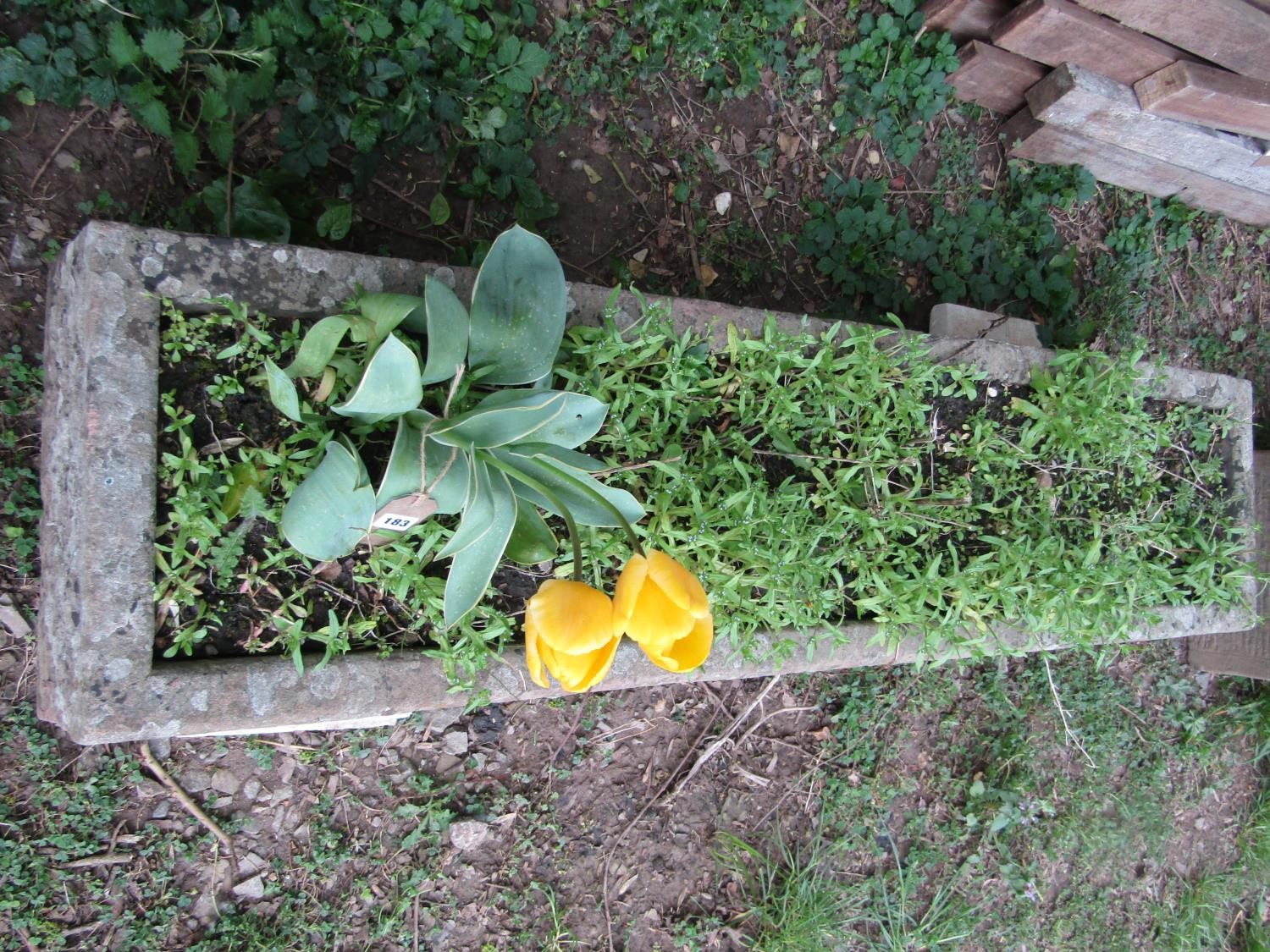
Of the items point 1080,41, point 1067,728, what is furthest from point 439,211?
point 1067,728

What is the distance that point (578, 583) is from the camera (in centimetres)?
127

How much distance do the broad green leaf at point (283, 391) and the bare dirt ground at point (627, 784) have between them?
0.79 metres

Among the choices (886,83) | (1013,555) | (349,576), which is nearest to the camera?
(349,576)

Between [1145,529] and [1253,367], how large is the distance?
1588 millimetres

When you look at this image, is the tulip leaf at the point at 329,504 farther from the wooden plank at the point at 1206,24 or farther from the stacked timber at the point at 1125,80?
the wooden plank at the point at 1206,24

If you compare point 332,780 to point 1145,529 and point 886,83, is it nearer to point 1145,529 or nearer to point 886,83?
point 1145,529

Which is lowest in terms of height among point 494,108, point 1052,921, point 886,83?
point 1052,921

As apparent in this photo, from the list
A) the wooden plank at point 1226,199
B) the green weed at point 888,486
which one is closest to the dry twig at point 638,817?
the green weed at point 888,486

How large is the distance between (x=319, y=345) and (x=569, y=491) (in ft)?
1.67

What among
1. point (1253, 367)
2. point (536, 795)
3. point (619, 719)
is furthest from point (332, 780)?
point (1253, 367)

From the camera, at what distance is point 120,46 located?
175cm

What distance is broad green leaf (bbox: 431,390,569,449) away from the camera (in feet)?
4.58

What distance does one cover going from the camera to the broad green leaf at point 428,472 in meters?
1.44

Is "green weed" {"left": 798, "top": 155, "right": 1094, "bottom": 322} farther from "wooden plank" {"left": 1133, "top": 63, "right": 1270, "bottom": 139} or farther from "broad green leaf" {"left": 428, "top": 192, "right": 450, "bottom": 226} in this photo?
"broad green leaf" {"left": 428, "top": 192, "right": 450, "bottom": 226}
